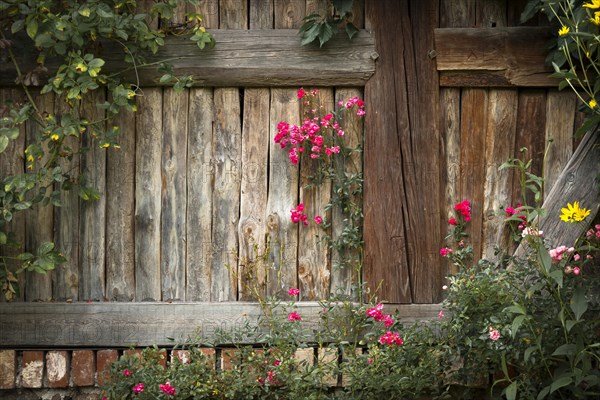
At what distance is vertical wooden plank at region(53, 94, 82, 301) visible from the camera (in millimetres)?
4676

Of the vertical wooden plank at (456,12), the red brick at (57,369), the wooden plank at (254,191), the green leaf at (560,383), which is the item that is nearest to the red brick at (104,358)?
the red brick at (57,369)

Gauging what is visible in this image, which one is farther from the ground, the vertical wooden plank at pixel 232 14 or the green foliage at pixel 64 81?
the vertical wooden plank at pixel 232 14

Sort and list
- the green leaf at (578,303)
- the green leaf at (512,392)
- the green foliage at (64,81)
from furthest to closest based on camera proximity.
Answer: the green foliage at (64,81) → the green leaf at (512,392) → the green leaf at (578,303)

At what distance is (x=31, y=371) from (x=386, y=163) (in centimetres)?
216

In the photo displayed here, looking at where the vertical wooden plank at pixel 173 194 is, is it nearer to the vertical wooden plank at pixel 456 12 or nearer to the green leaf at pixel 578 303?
the vertical wooden plank at pixel 456 12

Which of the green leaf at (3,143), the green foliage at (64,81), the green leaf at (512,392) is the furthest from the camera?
the green foliage at (64,81)

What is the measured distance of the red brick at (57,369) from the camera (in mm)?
4609

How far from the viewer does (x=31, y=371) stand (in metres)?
4.60

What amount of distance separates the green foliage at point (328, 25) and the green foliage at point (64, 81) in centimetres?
50

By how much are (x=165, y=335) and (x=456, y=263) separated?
1.58m

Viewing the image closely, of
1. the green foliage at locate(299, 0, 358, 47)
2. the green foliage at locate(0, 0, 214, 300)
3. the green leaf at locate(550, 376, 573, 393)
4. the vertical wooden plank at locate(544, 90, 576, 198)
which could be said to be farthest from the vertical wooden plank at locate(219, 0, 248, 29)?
the green leaf at locate(550, 376, 573, 393)

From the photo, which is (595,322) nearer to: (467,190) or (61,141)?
(467,190)

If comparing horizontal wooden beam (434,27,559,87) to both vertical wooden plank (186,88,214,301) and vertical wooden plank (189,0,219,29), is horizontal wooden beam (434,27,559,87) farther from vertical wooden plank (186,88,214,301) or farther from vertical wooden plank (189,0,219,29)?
vertical wooden plank (186,88,214,301)

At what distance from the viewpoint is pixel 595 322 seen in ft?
13.4
